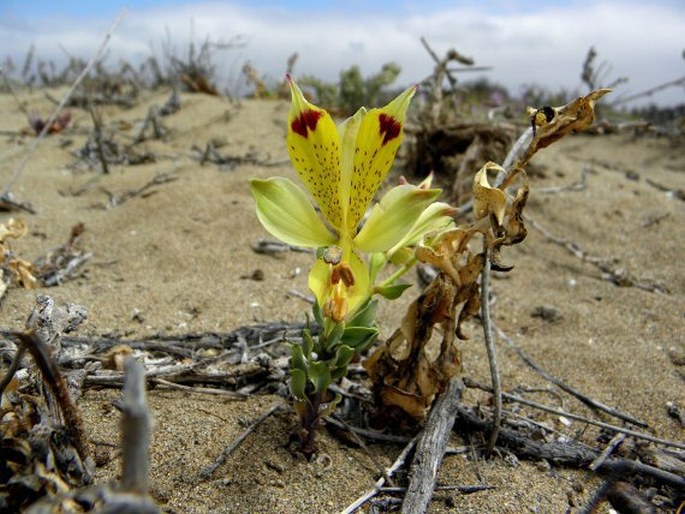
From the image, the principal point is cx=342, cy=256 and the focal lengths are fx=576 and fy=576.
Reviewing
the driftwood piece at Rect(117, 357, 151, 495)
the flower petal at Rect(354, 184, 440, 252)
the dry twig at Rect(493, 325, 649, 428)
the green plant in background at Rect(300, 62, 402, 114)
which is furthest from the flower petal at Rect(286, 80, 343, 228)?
the green plant in background at Rect(300, 62, 402, 114)

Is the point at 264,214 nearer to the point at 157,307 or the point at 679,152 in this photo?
the point at 157,307

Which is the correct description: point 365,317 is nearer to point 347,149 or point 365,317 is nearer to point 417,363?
point 417,363

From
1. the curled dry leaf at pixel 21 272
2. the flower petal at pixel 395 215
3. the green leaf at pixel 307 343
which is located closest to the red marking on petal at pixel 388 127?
the flower petal at pixel 395 215

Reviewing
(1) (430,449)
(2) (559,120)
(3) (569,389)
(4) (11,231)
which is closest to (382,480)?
(1) (430,449)

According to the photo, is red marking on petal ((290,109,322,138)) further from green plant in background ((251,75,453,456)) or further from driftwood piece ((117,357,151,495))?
driftwood piece ((117,357,151,495))

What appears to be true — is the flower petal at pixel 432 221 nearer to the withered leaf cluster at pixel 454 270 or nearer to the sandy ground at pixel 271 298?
the withered leaf cluster at pixel 454 270

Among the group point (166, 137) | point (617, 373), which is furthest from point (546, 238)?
point (166, 137)
